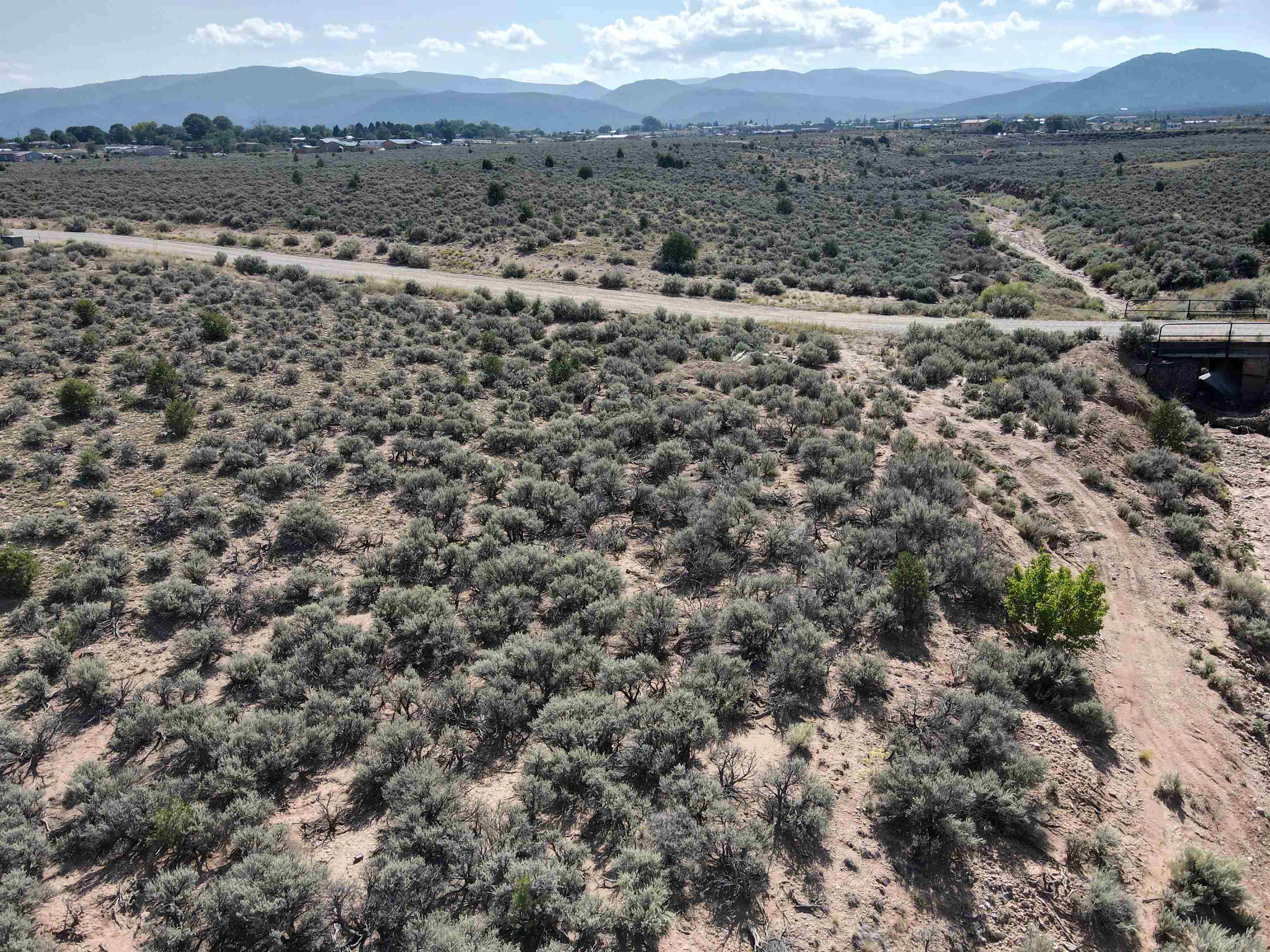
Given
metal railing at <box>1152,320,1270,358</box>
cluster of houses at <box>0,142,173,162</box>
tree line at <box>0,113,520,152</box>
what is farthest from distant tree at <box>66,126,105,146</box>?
metal railing at <box>1152,320,1270,358</box>

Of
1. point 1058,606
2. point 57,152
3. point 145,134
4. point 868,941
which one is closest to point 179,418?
point 868,941

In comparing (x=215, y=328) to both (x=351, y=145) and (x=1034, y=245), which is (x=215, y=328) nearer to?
(x=1034, y=245)

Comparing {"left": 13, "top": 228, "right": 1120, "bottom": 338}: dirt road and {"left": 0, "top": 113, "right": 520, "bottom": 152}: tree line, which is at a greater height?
{"left": 0, "top": 113, "right": 520, "bottom": 152}: tree line

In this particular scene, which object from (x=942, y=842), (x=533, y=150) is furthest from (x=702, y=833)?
(x=533, y=150)

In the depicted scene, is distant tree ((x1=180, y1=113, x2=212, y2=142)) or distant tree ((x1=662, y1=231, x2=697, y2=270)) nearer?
distant tree ((x1=662, y1=231, x2=697, y2=270))

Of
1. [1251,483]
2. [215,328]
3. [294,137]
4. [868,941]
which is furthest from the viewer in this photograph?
[294,137]

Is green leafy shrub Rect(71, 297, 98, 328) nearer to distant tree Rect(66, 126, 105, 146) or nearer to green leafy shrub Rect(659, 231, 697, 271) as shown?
green leafy shrub Rect(659, 231, 697, 271)
